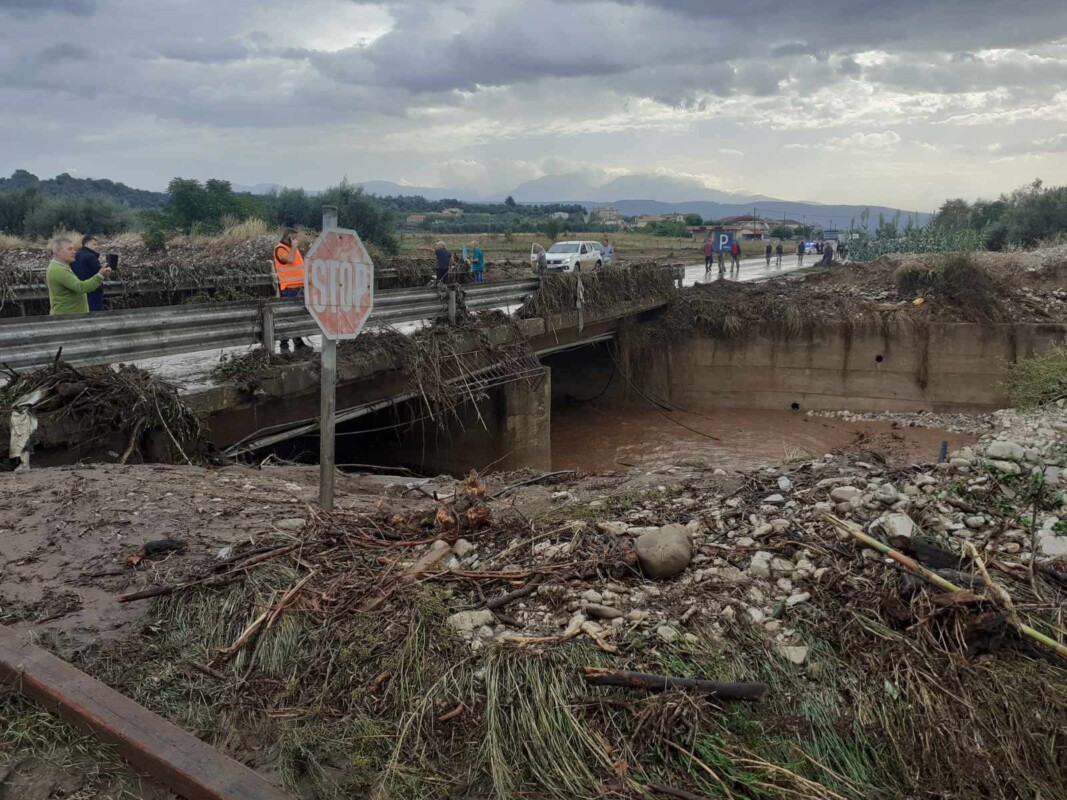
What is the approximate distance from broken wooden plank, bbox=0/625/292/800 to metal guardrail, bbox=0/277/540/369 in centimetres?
352

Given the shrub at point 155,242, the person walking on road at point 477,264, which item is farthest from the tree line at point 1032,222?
the shrub at point 155,242

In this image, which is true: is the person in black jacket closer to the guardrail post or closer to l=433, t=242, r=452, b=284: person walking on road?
the guardrail post

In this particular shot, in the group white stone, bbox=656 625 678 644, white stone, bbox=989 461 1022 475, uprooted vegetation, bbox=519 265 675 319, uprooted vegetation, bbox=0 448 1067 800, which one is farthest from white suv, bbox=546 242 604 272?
white stone, bbox=656 625 678 644

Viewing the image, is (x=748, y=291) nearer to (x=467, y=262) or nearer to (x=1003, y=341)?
(x=1003, y=341)

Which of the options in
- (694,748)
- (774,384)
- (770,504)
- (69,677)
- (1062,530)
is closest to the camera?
(694,748)

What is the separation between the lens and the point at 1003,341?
66.6ft

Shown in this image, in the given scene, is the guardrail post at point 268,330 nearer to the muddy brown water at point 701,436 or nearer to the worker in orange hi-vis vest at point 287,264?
the worker in orange hi-vis vest at point 287,264

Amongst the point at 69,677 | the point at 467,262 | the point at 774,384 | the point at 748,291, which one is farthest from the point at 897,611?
the point at 748,291

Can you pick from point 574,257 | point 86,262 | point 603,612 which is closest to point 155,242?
point 574,257

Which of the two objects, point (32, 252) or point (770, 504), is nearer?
point (770, 504)

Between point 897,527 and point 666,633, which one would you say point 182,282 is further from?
point 897,527

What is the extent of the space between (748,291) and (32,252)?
22386 mm

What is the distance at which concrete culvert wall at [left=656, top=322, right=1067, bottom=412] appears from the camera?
67.0 feet

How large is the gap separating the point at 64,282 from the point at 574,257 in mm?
20605
